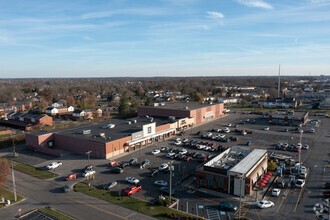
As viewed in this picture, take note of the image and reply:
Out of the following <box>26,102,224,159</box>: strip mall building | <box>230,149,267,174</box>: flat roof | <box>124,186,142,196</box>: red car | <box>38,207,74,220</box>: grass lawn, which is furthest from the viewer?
<box>26,102,224,159</box>: strip mall building

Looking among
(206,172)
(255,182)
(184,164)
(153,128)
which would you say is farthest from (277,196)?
(153,128)

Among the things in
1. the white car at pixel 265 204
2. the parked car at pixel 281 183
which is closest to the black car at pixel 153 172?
the white car at pixel 265 204

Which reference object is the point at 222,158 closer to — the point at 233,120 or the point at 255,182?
the point at 255,182

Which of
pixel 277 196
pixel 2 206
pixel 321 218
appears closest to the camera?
pixel 321 218

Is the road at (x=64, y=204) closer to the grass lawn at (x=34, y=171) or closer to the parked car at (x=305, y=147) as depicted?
the grass lawn at (x=34, y=171)

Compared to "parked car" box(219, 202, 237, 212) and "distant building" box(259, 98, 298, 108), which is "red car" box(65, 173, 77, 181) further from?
"distant building" box(259, 98, 298, 108)

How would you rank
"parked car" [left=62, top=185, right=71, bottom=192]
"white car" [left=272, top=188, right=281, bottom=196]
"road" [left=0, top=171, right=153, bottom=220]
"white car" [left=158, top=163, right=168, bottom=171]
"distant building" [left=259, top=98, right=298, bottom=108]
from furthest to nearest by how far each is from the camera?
"distant building" [left=259, top=98, right=298, bottom=108] < "white car" [left=158, top=163, right=168, bottom=171] < "parked car" [left=62, top=185, right=71, bottom=192] < "white car" [left=272, top=188, right=281, bottom=196] < "road" [left=0, top=171, right=153, bottom=220]

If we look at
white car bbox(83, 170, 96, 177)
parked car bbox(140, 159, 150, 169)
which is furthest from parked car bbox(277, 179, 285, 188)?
white car bbox(83, 170, 96, 177)
